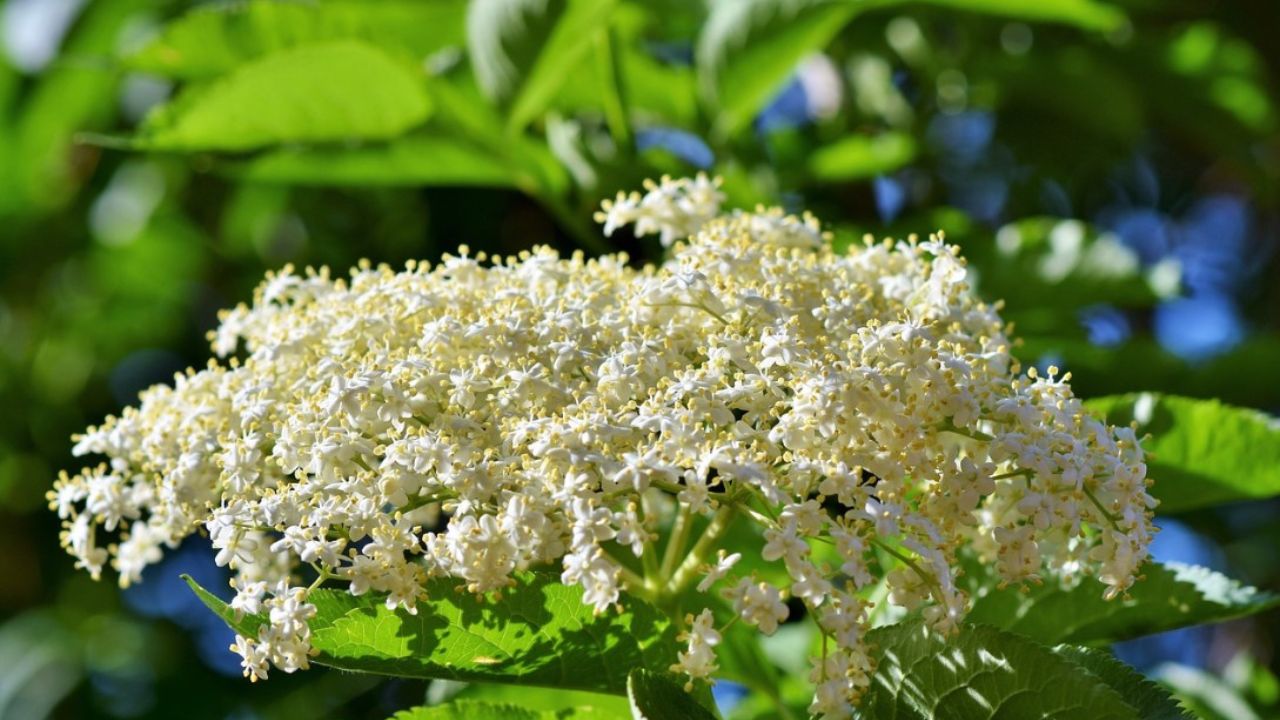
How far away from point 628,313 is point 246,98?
3.31 feet

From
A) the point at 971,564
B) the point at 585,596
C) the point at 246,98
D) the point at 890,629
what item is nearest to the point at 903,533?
the point at 890,629

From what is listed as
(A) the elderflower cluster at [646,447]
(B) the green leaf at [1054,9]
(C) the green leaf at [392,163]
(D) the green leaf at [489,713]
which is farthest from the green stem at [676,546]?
(B) the green leaf at [1054,9]

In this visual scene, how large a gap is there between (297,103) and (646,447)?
4.12ft

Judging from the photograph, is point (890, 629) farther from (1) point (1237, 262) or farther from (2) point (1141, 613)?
(1) point (1237, 262)

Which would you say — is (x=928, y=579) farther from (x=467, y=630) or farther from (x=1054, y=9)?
(x=1054, y=9)

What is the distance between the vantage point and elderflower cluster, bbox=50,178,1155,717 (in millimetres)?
1252

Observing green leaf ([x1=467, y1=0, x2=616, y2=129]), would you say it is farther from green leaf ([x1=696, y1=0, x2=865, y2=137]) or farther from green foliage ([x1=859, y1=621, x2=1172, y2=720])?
green foliage ([x1=859, y1=621, x2=1172, y2=720])

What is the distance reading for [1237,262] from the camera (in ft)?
14.8

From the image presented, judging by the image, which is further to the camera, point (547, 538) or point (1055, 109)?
point (1055, 109)

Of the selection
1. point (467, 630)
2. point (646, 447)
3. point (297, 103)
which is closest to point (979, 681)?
point (646, 447)

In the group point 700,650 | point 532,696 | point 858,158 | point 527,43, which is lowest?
point 532,696

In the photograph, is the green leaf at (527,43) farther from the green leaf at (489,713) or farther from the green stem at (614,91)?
the green leaf at (489,713)

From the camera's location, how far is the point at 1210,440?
1716mm

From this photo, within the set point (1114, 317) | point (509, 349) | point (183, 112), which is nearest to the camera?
Answer: point (509, 349)
